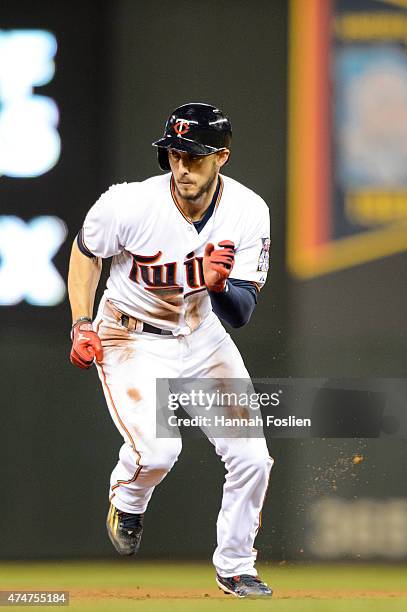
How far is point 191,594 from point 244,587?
21 cm

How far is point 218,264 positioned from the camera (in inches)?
124

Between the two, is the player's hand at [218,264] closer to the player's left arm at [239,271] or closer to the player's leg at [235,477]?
the player's left arm at [239,271]

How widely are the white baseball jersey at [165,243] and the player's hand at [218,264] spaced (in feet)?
1.44

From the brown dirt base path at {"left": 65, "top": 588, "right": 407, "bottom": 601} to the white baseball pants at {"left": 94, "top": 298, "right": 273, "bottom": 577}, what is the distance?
0.12 meters

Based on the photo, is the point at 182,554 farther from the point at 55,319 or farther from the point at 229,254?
the point at 229,254

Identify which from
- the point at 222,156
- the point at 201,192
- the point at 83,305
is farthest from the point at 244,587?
the point at 222,156

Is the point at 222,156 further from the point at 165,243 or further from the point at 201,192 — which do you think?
the point at 165,243

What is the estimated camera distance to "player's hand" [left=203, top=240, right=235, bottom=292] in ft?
10.3

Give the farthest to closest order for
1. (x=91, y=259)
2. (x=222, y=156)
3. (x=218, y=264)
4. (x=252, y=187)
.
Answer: (x=252, y=187) → (x=91, y=259) → (x=222, y=156) → (x=218, y=264)

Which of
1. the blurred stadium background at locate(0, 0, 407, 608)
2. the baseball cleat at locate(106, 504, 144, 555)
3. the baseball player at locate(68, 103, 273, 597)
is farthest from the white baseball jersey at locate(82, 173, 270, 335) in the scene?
the baseball cleat at locate(106, 504, 144, 555)

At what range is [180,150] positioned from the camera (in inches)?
140

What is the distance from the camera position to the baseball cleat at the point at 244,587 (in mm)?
3725

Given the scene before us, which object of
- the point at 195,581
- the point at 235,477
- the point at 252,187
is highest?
the point at 252,187

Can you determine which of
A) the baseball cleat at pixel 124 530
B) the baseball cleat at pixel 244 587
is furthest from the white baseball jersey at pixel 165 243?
the baseball cleat at pixel 244 587
